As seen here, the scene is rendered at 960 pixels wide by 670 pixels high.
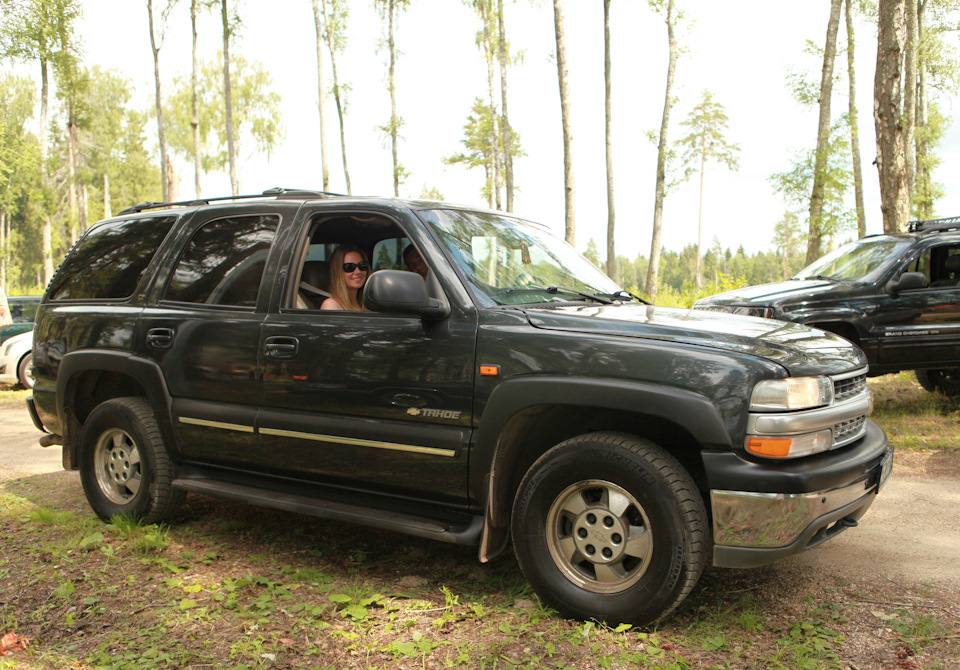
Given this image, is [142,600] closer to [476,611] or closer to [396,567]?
[396,567]

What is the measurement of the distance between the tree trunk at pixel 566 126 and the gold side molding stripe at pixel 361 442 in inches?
564

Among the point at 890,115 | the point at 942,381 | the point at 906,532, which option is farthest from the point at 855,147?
the point at 906,532

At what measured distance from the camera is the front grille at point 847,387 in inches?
127

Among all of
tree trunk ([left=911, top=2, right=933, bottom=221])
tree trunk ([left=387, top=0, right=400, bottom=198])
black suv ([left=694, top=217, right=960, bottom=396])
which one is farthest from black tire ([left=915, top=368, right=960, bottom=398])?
tree trunk ([left=387, top=0, right=400, bottom=198])

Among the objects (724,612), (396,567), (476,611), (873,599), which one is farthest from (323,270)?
(873,599)

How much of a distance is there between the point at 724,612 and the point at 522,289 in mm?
1841

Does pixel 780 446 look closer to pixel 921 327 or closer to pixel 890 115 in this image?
pixel 921 327

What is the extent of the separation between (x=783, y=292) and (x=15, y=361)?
12082 mm

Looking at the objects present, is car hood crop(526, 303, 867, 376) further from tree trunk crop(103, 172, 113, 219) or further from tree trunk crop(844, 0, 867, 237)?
tree trunk crop(103, 172, 113, 219)

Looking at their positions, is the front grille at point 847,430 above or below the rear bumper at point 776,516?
above

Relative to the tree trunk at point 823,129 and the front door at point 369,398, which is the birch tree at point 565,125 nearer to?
the tree trunk at point 823,129

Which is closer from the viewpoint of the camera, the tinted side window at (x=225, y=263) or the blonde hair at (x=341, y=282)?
the tinted side window at (x=225, y=263)

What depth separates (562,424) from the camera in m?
3.48

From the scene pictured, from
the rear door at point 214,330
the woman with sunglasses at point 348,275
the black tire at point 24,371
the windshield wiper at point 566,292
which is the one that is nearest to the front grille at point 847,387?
the windshield wiper at point 566,292
